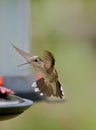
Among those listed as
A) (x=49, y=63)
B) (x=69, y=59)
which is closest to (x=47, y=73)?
(x=49, y=63)

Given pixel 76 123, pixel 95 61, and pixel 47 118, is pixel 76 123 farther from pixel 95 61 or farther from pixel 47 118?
Answer: pixel 95 61

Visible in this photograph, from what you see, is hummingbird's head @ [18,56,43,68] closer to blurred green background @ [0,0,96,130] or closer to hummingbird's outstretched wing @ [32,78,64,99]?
hummingbird's outstretched wing @ [32,78,64,99]

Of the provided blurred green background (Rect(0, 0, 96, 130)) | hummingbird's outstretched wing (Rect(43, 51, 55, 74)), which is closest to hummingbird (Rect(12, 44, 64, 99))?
hummingbird's outstretched wing (Rect(43, 51, 55, 74))

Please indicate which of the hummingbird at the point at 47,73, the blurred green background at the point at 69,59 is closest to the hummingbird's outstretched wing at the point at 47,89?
the hummingbird at the point at 47,73

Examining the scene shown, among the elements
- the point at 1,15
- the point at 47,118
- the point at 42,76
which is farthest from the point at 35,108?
the point at 42,76

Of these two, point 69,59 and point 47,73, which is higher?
point 47,73

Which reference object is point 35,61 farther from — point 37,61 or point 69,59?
point 69,59

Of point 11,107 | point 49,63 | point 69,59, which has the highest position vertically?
point 49,63
